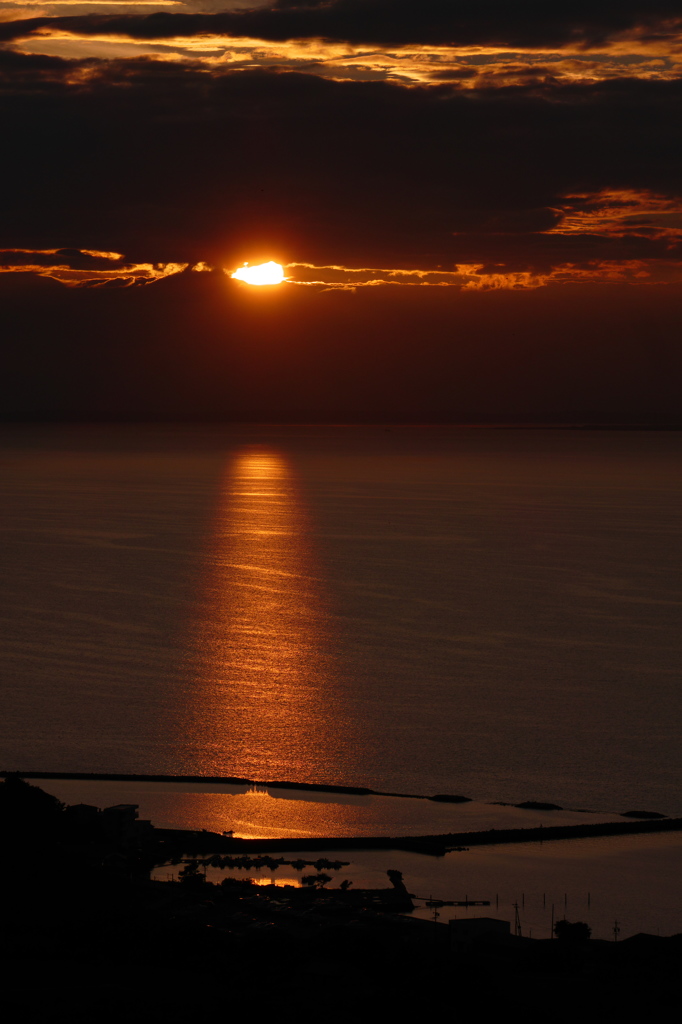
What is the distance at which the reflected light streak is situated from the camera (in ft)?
137

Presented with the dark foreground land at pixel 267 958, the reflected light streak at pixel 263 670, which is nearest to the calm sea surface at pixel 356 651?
the reflected light streak at pixel 263 670

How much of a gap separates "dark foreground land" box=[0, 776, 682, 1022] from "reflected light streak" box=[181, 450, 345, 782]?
32.6 ft

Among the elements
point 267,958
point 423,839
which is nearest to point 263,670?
point 423,839

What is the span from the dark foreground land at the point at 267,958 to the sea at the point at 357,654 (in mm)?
6877

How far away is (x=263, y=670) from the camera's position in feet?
177

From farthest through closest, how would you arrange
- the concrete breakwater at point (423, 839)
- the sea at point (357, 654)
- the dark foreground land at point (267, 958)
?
the sea at point (357, 654) → the concrete breakwater at point (423, 839) → the dark foreground land at point (267, 958)

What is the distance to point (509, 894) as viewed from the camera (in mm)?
29750

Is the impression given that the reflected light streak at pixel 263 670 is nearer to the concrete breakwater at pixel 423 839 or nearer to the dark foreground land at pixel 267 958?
the concrete breakwater at pixel 423 839

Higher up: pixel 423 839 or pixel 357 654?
pixel 357 654

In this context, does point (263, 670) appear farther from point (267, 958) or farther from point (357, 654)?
point (267, 958)

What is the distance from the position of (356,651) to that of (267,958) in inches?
1337

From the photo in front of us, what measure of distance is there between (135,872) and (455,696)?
2276 cm

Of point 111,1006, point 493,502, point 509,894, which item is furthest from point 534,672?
point 493,502

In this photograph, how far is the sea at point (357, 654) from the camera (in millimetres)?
40375
